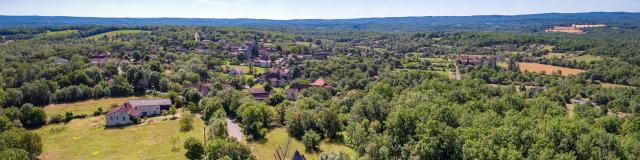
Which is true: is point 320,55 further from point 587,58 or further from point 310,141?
point 310,141

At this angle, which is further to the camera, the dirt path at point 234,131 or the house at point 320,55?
the house at point 320,55

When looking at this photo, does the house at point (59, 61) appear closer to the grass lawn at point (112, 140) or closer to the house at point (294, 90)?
the grass lawn at point (112, 140)

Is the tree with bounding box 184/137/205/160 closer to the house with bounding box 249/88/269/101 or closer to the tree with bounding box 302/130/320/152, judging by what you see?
the tree with bounding box 302/130/320/152

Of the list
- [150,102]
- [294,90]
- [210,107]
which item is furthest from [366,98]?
[150,102]

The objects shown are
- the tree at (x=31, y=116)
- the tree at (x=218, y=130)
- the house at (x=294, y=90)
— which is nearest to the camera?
the tree at (x=218, y=130)

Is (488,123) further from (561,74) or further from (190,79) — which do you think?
(561,74)

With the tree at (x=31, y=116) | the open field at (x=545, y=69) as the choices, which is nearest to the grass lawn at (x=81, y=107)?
the tree at (x=31, y=116)

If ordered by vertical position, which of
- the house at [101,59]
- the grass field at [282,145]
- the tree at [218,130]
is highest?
the house at [101,59]

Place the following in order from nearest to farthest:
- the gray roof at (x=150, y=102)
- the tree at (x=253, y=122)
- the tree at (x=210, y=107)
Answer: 1. the tree at (x=253, y=122)
2. the tree at (x=210, y=107)
3. the gray roof at (x=150, y=102)
